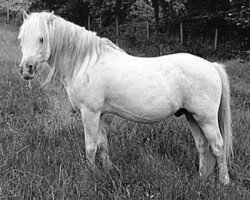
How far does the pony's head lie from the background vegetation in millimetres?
1112

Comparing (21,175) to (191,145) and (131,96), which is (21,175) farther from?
(191,145)

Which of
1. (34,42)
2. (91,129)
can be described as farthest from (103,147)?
(34,42)

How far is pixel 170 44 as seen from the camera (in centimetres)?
1547

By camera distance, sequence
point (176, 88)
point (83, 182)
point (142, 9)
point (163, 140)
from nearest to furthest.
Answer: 1. point (83, 182)
2. point (176, 88)
3. point (163, 140)
4. point (142, 9)

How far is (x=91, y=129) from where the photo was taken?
3705mm

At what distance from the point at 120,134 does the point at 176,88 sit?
157 cm

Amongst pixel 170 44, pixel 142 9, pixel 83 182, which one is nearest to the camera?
pixel 83 182

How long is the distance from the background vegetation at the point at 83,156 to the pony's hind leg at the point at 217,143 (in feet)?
0.46

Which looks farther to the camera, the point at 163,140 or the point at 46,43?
the point at 163,140

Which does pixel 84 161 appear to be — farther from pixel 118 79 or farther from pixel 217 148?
pixel 217 148

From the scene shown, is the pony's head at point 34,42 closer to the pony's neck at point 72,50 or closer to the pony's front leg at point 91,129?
the pony's neck at point 72,50

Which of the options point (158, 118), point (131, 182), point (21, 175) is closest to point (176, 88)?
point (158, 118)

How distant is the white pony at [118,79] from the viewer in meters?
3.60

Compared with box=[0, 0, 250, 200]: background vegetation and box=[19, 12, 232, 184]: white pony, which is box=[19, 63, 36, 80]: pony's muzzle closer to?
box=[19, 12, 232, 184]: white pony
